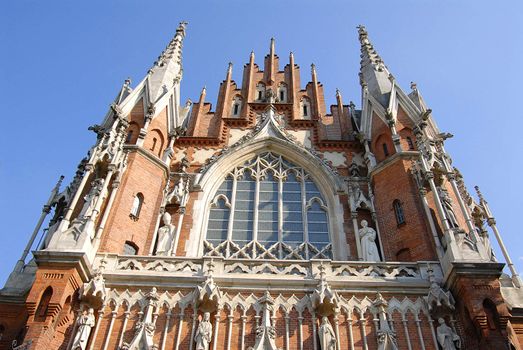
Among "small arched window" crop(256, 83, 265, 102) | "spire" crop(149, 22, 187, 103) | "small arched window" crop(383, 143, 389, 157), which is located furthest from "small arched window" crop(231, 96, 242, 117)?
"small arched window" crop(383, 143, 389, 157)

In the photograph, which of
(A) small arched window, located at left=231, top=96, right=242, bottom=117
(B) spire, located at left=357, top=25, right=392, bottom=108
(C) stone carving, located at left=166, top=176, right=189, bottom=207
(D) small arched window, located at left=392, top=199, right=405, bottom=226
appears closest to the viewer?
(D) small arched window, located at left=392, top=199, right=405, bottom=226

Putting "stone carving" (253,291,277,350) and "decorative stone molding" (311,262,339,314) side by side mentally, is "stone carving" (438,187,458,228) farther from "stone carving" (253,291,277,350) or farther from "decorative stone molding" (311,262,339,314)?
"stone carving" (253,291,277,350)

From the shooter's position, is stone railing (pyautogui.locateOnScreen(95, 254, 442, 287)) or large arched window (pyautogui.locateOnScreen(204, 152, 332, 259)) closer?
stone railing (pyautogui.locateOnScreen(95, 254, 442, 287))

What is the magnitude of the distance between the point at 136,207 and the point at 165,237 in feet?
4.79

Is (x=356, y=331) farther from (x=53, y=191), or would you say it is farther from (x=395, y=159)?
(x=53, y=191)

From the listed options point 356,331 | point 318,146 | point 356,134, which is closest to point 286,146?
point 318,146

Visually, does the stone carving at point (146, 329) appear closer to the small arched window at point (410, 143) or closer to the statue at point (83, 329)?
the statue at point (83, 329)

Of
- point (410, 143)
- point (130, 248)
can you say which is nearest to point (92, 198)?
point (130, 248)

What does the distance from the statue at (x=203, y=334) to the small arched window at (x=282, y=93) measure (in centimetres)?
1252

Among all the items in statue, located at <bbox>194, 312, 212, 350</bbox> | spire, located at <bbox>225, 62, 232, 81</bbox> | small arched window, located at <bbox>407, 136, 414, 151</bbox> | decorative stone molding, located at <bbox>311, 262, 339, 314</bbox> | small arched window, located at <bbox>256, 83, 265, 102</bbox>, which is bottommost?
statue, located at <bbox>194, 312, 212, 350</bbox>

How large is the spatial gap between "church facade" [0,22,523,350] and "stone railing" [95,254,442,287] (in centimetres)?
4

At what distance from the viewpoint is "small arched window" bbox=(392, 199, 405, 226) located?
48.9 feet

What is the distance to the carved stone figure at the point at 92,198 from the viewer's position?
1340 centimetres

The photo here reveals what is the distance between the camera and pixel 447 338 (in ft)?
36.2
